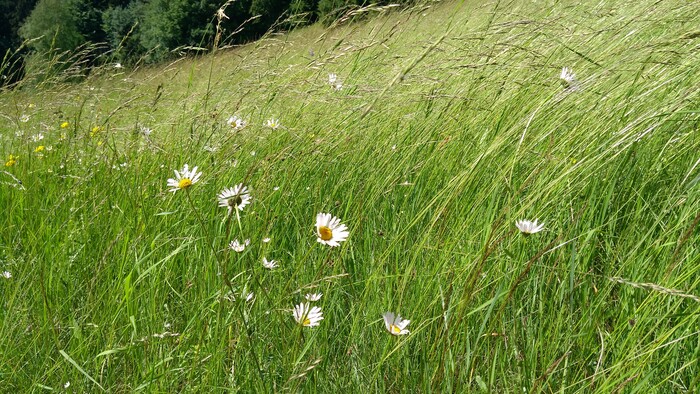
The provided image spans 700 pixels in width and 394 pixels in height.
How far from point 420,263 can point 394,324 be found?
0.82 ft

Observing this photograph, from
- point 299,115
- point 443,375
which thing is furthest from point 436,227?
point 299,115

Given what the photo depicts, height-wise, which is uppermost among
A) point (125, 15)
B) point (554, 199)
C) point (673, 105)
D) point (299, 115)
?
point (673, 105)

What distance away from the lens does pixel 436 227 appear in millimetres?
1265

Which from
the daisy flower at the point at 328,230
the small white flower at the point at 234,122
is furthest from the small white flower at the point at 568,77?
the small white flower at the point at 234,122

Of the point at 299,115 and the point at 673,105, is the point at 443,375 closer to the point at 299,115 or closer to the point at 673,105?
the point at 673,105

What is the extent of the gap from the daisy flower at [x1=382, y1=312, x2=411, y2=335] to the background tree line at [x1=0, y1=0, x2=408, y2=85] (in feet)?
3.69

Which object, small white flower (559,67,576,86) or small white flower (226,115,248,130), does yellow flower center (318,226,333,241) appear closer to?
small white flower (559,67,576,86)

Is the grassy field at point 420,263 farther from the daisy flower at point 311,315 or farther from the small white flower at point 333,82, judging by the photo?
the small white flower at point 333,82

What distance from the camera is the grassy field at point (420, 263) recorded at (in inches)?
35.8

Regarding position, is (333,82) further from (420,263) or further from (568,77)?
(420,263)

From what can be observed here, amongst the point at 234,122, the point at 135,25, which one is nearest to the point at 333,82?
the point at 234,122

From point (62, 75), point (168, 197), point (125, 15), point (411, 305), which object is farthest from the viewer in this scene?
point (125, 15)

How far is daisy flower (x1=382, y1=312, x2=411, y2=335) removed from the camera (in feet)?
2.93

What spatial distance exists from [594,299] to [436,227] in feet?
1.21
